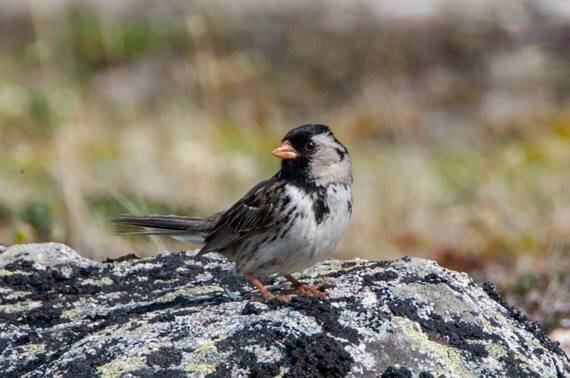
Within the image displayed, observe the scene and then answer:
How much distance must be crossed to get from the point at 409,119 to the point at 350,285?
510 inches

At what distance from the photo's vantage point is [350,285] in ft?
16.4

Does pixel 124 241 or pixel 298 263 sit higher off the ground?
pixel 298 263

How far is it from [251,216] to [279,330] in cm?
149

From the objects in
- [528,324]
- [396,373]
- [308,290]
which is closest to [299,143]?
[308,290]

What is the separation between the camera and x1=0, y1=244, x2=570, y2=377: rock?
4.45m

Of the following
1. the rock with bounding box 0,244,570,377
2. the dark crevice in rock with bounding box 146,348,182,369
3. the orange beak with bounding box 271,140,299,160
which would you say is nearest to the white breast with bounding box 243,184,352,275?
the rock with bounding box 0,244,570,377

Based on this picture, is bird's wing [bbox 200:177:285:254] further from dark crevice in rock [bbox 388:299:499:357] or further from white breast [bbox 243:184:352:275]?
dark crevice in rock [bbox 388:299:499:357]

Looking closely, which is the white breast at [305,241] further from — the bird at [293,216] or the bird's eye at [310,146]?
the bird's eye at [310,146]

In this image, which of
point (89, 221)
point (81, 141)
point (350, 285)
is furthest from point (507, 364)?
point (81, 141)

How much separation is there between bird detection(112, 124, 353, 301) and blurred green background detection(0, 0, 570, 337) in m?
1.31

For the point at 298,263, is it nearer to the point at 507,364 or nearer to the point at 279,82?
the point at 507,364

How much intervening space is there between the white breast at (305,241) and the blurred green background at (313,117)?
166 centimetres

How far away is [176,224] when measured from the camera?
687 cm

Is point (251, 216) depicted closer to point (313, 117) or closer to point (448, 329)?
point (448, 329)
